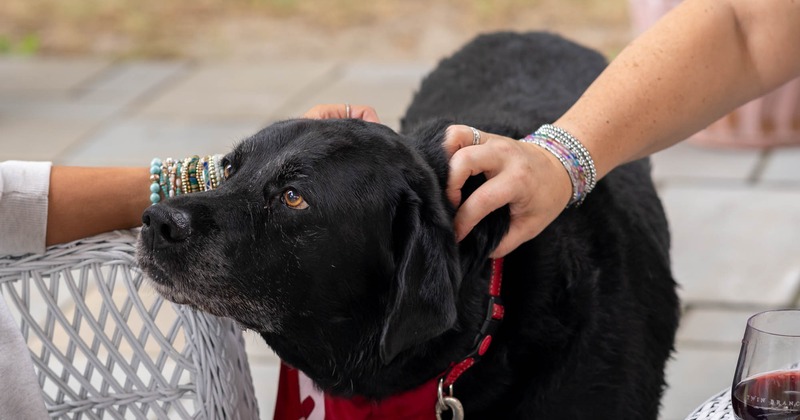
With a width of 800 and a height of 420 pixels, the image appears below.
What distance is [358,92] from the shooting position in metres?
6.52

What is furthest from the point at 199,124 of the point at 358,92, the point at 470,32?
the point at 470,32

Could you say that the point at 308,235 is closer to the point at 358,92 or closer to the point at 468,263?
the point at 468,263

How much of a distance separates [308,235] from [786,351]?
0.89 meters

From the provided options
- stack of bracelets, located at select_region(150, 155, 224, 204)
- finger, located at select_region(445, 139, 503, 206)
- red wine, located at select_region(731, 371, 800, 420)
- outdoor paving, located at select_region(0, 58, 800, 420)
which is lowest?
outdoor paving, located at select_region(0, 58, 800, 420)

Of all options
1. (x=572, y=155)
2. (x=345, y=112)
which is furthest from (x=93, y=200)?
(x=572, y=155)

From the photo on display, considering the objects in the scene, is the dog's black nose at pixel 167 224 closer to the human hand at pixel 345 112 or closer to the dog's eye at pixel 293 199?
the dog's eye at pixel 293 199

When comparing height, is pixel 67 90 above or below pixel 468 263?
below

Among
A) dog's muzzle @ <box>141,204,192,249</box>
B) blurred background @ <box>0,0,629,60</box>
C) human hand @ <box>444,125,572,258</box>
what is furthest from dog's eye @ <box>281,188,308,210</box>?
blurred background @ <box>0,0,629,60</box>

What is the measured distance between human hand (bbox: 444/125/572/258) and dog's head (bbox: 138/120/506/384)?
0.16 ft

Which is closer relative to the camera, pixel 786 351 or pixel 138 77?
pixel 786 351

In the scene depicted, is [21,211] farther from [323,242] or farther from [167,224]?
[323,242]

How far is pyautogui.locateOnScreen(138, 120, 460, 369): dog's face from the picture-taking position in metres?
1.95

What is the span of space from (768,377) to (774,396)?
0.03 metres

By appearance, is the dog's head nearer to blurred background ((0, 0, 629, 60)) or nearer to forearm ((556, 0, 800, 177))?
forearm ((556, 0, 800, 177))
